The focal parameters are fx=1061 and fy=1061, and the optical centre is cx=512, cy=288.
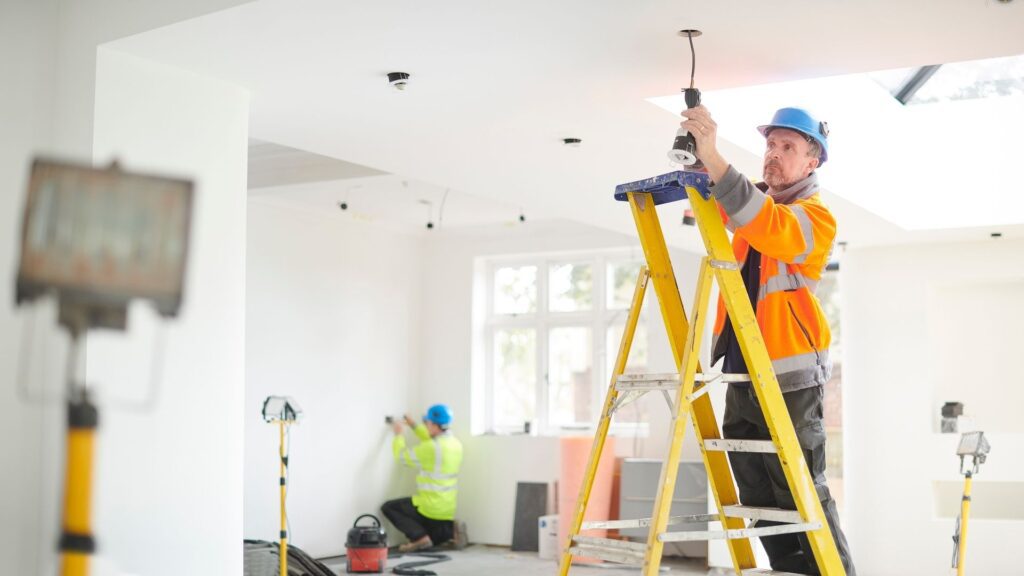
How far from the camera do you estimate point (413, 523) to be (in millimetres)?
9242

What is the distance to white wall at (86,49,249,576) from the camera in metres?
3.38

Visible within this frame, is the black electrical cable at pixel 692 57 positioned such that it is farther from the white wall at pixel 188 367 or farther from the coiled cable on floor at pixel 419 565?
the coiled cable on floor at pixel 419 565

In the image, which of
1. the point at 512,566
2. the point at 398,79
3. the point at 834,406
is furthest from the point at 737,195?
the point at 834,406

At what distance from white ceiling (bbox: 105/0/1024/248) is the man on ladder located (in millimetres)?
501

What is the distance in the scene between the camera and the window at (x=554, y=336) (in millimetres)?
9602

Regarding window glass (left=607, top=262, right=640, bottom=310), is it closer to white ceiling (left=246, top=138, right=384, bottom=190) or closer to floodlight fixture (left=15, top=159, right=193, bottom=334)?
white ceiling (left=246, top=138, right=384, bottom=190)

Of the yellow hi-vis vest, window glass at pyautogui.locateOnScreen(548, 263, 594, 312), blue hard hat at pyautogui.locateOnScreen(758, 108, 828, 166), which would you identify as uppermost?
window glass at pyautogui.locateOnScreen(548, 263, 594, 312)

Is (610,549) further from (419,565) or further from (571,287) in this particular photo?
(571,287)

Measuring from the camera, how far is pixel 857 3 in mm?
3059

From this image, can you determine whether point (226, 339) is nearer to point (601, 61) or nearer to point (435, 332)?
point (601, 61)

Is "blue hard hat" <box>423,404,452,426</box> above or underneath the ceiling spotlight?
underneath

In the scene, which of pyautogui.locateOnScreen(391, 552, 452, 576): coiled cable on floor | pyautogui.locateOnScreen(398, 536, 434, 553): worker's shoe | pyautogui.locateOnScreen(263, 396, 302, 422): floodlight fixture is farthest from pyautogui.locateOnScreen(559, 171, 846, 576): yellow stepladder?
pyautogui.locateOnScreen(398, 536, 434, 553): worker's shoe

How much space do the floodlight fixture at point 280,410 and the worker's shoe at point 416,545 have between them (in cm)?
367

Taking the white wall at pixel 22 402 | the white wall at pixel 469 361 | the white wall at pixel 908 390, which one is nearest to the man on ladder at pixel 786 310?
the white wall at pixel 22 402
